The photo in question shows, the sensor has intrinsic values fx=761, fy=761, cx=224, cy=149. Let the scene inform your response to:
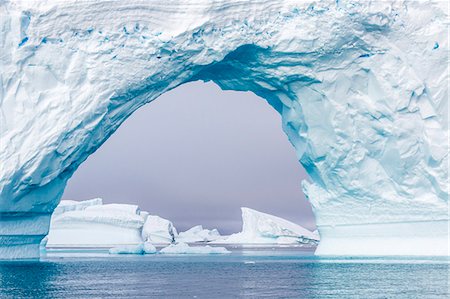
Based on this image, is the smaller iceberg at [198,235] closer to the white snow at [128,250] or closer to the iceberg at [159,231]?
the iceberg at [159,231]

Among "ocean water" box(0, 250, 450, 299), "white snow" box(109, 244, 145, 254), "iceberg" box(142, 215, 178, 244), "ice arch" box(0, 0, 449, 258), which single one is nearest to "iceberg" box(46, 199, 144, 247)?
"white snow" box(109, 244, 145, 254)

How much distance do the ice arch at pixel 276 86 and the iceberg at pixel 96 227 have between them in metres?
14.3

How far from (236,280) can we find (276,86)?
593cm

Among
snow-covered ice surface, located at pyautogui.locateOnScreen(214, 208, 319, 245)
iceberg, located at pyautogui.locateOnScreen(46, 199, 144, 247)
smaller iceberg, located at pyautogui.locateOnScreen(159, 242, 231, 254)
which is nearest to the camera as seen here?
smaller iceberg, located at pyautogui.locateOnScreen(159, 242, 231, 254)

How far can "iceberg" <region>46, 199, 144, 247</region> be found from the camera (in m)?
32.6

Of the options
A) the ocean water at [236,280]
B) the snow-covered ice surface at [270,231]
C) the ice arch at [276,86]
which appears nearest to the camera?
the ocean water at [236,280]

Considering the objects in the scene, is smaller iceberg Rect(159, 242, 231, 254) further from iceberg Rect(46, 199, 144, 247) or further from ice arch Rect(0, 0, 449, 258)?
ice arch Rect(0, 0, 449, 258)

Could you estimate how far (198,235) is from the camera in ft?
170

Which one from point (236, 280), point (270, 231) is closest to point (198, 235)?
point (270, 231)

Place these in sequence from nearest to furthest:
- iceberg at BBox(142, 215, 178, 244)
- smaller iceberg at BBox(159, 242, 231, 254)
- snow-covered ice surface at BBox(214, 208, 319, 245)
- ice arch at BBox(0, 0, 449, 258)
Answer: ice arch at BBox(0, 0, 449, 258), smaller iceberg at BBox(159, 242, 231, 254), snow-covered ice surface at BBox(214, 208, 319, 245), iceberg at BBox(142, 215, 178, 244)

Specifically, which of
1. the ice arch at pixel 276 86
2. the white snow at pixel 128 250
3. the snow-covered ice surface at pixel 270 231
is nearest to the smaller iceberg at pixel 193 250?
the white snow at pixel 128 250

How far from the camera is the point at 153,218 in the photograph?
44719mm

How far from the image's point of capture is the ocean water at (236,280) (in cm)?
1206

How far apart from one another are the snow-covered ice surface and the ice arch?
1840cm
